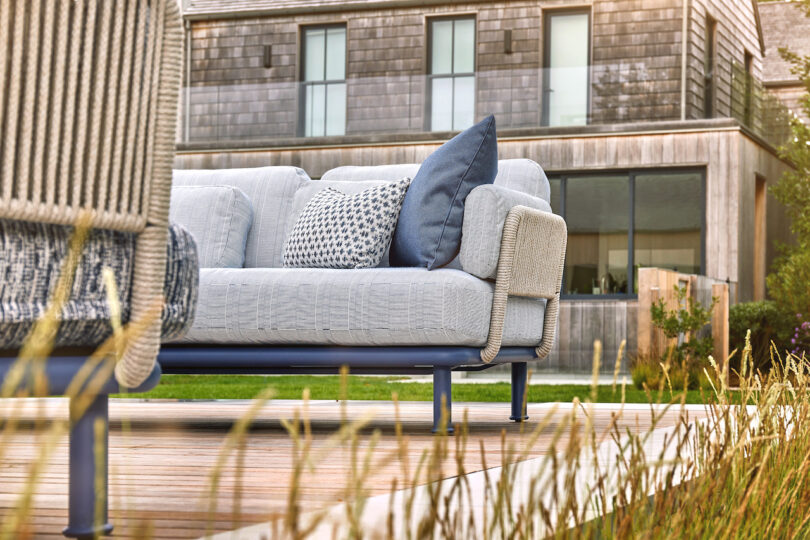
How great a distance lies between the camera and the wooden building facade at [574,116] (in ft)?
42.2

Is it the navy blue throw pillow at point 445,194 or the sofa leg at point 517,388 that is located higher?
the navy blue throw pillow at point 445,194

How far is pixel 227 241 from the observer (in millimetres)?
4297

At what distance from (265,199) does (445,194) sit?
1074mm

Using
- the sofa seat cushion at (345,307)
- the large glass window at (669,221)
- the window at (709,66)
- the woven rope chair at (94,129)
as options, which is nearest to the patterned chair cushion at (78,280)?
the woven rope chair at (94,129)

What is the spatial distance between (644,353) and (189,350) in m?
7.05

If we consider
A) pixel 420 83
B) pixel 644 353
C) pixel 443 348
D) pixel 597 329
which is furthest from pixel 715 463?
pixel 420 83

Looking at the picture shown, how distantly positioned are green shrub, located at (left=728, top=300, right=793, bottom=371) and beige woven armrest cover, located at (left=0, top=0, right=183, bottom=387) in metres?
10.5

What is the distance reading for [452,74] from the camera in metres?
13.9

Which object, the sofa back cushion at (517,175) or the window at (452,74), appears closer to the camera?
the sofa back cushion at (517,175)

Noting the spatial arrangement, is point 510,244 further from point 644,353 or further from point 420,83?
point 420,83

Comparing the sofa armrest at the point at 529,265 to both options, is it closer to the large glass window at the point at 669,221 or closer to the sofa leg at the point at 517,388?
the sofa leg at the point at 517,388

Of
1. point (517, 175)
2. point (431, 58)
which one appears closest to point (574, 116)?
point (431, 58)

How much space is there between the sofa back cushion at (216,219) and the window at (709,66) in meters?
9.71

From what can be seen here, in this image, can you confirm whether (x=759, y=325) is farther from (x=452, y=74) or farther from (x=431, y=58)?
(x=431, y=58)
